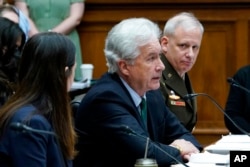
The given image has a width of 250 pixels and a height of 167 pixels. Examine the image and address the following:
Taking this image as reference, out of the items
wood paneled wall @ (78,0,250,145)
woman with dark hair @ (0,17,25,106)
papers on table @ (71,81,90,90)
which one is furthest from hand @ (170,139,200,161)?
wood paneled wall @ (78,0,250,145)

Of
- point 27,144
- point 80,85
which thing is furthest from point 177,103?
point 27,144

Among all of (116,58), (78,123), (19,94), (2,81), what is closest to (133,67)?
(116,58)

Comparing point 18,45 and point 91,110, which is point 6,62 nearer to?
point 18,45

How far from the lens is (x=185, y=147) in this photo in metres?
4.42

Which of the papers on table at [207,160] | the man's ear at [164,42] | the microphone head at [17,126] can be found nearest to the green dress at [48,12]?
the man's ear at [164,42]

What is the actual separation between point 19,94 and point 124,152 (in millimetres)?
799

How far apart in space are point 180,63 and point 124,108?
1252 mm

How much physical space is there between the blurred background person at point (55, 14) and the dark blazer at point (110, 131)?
10.7ft

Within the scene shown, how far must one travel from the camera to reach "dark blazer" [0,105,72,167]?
331 cm

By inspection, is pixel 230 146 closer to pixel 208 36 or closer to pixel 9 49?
pixel 9 49

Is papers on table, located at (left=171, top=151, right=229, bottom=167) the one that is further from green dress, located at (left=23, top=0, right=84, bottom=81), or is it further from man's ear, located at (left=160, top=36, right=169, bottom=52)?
green dress, located at (left=23, top=0, right=84, bottom=81)

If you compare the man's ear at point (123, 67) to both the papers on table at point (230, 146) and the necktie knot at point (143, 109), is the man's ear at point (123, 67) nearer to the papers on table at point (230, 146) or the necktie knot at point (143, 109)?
the necktie knot at point (143, 109)

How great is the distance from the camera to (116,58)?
432 centimetres

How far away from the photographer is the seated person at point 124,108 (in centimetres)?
412
